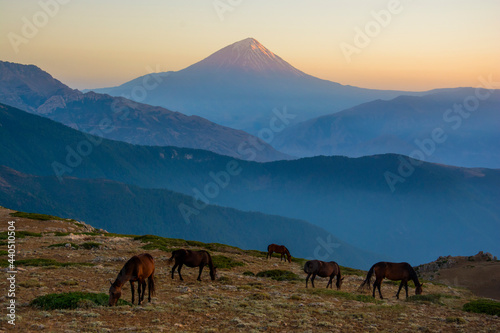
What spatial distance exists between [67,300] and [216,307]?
25.3ft

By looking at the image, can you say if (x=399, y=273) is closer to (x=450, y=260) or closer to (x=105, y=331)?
(x=105, y=331)

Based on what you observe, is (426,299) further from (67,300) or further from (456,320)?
(67,300)

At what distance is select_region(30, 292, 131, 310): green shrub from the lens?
71.9 feet

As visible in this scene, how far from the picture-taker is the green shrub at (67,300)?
21906 mm

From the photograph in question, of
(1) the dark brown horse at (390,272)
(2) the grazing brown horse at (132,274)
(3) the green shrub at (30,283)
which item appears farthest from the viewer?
(1) the dark brown horse at (390,272)

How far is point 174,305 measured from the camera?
24141 mm

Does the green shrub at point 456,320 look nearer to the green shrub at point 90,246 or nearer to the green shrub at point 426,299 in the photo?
the green shrub at point 426,299

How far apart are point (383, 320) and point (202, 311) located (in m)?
10.0

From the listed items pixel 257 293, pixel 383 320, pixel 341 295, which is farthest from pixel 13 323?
pixel 341 295

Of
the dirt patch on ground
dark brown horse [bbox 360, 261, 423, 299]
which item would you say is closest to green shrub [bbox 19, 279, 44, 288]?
dark brown horse [bbox 360, 261, 423, 299]

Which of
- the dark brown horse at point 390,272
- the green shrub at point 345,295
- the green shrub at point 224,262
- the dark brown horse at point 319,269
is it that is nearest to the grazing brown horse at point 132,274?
the green shrub at point 345,295

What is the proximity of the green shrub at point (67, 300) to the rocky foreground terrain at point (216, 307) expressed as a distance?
313 mm

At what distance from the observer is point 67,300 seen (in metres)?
22.3

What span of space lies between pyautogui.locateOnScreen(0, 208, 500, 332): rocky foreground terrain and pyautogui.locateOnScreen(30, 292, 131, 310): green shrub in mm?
313
